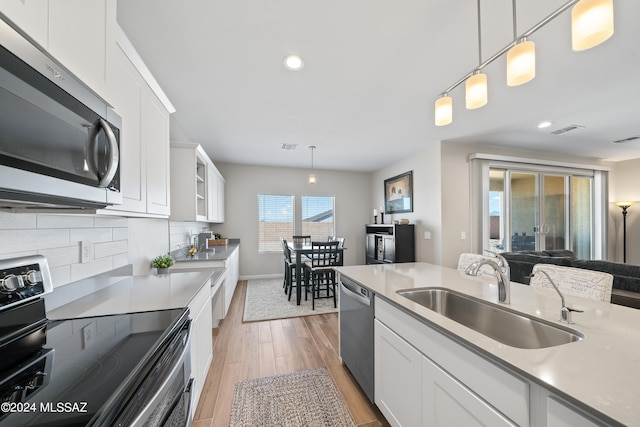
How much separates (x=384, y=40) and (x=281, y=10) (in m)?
0.73

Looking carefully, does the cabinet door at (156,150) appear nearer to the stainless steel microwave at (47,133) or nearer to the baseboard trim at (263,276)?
the stainless steel microwave at (47,133)

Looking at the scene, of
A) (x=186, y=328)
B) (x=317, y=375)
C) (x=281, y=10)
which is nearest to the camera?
(x=186, y=328)

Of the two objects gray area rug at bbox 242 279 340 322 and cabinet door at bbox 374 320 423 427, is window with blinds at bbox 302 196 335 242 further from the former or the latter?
cabinet door at bbox 374 320 423 427

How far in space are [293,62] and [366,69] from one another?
61cm

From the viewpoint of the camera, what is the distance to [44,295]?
39.1 inches

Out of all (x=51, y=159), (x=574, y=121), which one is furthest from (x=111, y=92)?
(x=574, y=121)

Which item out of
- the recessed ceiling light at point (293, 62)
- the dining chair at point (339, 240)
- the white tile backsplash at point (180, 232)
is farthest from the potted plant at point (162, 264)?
the dining chair at point (339, 240)

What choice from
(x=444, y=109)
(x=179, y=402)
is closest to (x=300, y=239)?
(x=444, y=109)

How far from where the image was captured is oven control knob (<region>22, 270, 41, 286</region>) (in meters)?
0.93

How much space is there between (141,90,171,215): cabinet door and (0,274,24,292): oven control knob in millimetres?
651

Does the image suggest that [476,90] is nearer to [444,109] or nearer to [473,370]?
[444,109]

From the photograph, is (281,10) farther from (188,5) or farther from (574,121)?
(574,121)

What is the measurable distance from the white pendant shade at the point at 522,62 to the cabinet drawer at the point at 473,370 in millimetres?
1177

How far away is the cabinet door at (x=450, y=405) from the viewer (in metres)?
0.80
